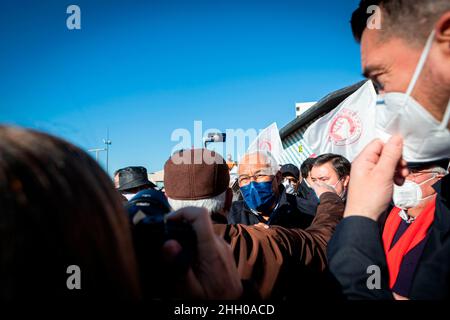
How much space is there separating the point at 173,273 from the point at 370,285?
0.75 meters

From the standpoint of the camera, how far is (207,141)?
10.2 meters

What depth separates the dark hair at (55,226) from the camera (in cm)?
57

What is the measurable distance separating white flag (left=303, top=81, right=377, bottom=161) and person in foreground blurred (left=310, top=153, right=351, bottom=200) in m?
1.59

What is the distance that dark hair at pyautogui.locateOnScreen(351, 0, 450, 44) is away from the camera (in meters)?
1.24

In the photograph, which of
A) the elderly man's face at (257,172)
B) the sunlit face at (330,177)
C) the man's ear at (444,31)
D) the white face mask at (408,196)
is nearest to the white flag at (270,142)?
the sunlit face at (330,177)

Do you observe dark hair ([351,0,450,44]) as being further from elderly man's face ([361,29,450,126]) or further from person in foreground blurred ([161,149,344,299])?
person in foreground blurred ([161,149,344,299])

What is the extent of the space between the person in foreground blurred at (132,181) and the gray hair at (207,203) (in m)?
2.85

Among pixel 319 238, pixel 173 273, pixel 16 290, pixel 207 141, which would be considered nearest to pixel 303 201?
pixel 319 238

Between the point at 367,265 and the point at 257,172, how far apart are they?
261 centimetres

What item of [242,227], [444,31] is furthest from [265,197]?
[444,31]

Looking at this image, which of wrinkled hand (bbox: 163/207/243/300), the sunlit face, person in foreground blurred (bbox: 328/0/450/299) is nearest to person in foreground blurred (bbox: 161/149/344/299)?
wrinkled hand (bbox: 163/207/243/300)

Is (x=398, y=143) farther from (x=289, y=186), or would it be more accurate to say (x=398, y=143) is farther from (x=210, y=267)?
(x=289, y=186)

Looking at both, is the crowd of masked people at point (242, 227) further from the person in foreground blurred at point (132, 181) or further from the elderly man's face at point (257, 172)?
the person in foreground blurred at point (132, 181)

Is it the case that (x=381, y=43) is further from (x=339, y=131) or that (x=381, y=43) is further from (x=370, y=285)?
(x=339, y=131)
